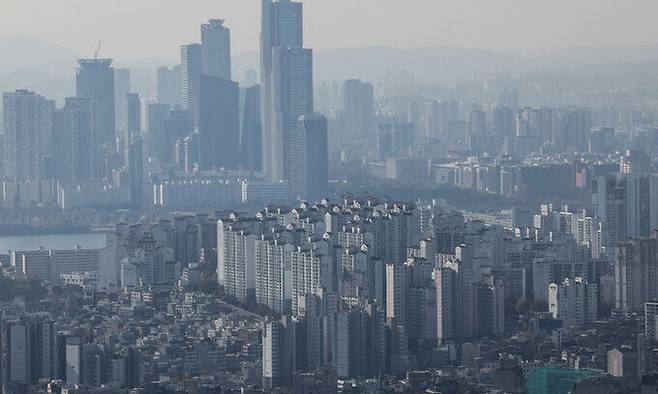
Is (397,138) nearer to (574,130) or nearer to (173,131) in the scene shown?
(173,131)

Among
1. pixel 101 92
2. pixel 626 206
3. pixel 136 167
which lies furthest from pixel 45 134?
pixel 626 206

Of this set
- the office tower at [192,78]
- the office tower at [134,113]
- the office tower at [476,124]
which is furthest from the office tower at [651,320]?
the office tower at [134,113]

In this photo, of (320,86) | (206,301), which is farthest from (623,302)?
(320,86)

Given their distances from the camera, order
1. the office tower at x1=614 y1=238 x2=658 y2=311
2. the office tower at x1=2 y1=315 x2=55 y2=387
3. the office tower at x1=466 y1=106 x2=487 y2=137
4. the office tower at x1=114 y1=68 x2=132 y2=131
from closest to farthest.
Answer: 1. the office tower at x1=2 y1=315 x2=55 y2=387
2. the office tower at x1=614 y1=238 x2=658 y2=311
3. the office tower at x1=466 y1=106 x2=487 y2=137
4. the office tower at x1=114 y1=68 x2=132 y2=131

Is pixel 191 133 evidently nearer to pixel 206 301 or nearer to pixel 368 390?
pixel 206 301

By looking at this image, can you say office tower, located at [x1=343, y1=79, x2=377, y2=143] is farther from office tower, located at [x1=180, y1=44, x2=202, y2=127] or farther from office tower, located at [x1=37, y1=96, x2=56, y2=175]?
office tower, located at [x1=37, y1=96, x2=56, y2=175]

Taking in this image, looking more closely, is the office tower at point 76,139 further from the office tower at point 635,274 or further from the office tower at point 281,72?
the office tower at point 635,274

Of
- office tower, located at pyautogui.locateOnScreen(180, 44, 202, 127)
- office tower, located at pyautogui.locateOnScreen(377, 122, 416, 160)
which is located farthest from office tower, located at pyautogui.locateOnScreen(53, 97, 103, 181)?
office tower, located at pyautogui.locateOnScreen(377, 122, 416, 160)
